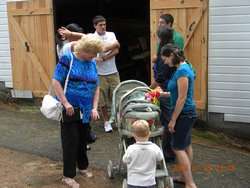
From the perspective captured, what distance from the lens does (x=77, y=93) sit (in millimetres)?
5539

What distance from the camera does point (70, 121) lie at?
5555 millimetres

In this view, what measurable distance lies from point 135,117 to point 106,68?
263 centimetres

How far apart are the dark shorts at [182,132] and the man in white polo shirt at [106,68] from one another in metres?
2.68

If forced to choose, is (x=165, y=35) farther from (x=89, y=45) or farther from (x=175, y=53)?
(x=89, y=45)

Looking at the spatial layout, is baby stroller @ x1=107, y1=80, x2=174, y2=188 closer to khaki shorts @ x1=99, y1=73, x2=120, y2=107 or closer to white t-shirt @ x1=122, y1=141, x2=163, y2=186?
white t-shirt @ x1=122, y1=141, x2=163, y2=186

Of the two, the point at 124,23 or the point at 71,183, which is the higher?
the point at 124,23

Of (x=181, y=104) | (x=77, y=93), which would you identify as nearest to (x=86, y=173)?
(x=77, y=93)

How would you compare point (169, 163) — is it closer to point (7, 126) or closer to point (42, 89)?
point (7, 126)

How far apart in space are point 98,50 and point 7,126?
3.72 metres

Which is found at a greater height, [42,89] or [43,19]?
[43,19]

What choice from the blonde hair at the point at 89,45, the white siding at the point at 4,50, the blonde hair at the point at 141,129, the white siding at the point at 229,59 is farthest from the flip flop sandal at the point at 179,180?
the white siding at the point at 4,50

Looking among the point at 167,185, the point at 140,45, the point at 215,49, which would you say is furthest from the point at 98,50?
the point at 140,45

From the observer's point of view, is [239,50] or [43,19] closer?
[239,50]

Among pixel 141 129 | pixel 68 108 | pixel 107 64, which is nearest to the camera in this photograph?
pixel 141 129
